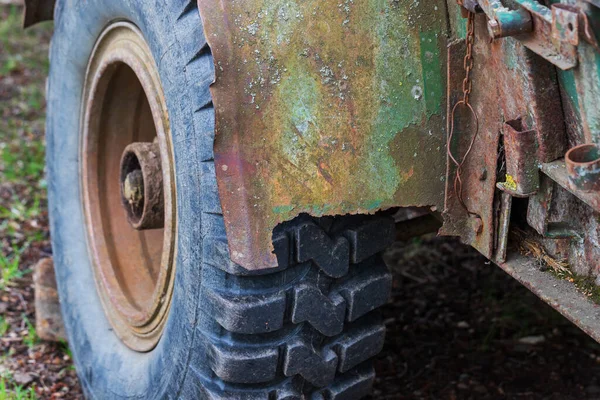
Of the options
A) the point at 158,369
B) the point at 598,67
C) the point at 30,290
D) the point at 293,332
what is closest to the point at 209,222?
the point at 293,332

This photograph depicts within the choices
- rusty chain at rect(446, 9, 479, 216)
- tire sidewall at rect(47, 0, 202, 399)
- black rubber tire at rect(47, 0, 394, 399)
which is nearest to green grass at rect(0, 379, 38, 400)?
tire sidewall at rect(47, 0, 202, 399)

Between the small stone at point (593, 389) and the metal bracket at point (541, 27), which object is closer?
the metal bracket at point (541, 27)

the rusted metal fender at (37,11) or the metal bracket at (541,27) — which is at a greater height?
the rusted metal fender at (37,11)

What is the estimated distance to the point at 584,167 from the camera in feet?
4.10

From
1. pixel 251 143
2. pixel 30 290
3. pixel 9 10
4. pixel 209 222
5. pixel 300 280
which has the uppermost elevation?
pixel 9 10

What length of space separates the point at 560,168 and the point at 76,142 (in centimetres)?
163

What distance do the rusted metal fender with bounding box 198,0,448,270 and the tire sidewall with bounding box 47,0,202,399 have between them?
138 millimetres

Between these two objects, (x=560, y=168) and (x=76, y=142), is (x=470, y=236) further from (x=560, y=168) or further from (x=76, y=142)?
(x=76, y=142)

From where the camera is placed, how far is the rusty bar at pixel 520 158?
4.72ft

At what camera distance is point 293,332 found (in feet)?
5.76

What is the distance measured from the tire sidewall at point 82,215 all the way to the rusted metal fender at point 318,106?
0.45 feet

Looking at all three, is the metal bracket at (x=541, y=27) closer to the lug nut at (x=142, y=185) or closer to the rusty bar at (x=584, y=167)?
the rusty bar at (x=584, y=167)

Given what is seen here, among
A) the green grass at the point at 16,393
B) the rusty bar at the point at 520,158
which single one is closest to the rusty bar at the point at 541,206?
the rusty bar at the point at 520,158

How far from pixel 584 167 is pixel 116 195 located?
168 cm
